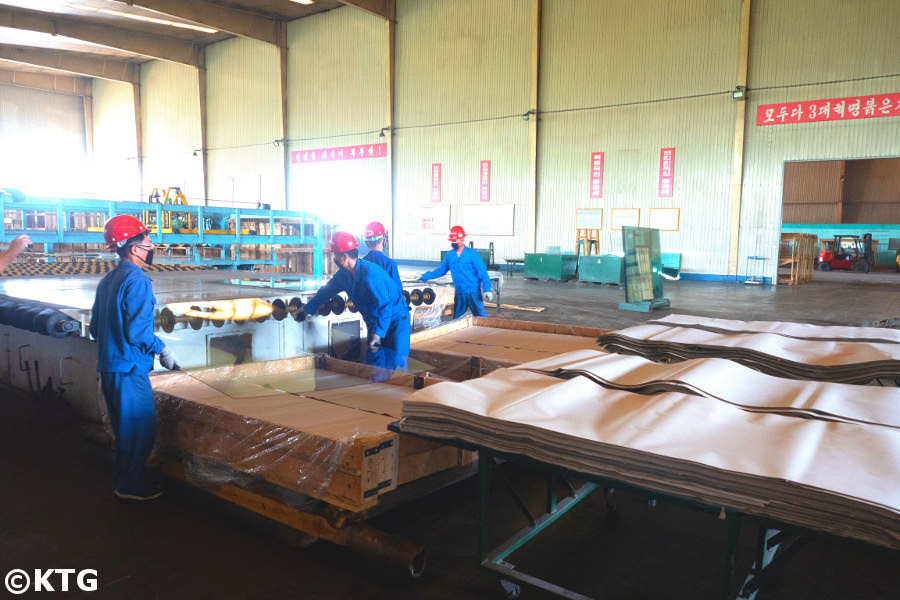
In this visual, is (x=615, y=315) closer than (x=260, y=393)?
No

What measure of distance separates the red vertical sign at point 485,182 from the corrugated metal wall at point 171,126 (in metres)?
12.9

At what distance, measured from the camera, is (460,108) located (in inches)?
710

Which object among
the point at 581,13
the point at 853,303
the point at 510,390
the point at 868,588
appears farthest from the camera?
the point at 581,13

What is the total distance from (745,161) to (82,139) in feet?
94.3

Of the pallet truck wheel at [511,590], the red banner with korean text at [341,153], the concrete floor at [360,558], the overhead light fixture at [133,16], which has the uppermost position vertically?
the overhead light fixture at [133,16]

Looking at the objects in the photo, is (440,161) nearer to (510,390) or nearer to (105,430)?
(105,430)

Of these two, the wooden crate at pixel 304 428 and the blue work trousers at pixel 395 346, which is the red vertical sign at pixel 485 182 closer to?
the blue work trousers at pixel 395 346

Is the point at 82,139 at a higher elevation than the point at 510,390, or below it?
higher

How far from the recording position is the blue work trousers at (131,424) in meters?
3.23

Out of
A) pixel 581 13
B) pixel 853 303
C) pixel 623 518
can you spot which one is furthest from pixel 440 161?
pixel 623 518

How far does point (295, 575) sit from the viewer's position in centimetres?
258

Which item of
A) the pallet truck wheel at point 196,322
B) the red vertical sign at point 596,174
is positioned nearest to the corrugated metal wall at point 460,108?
the red vertical sign at point 596,174

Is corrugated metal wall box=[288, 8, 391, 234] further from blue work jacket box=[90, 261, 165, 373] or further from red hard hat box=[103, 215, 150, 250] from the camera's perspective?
blue work jacket box=[90, 261, 165, 373]

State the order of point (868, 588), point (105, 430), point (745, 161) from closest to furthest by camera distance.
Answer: point (868, 588) → point (105, 430) → point (745, 161)
